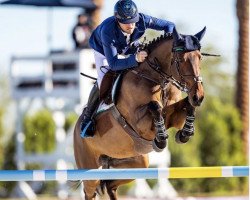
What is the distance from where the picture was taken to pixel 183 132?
817 centimetres

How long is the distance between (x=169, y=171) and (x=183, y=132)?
3.13ft

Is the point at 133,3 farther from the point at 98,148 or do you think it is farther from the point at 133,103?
the point at 98,148

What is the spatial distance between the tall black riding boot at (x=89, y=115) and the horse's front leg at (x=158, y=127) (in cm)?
103

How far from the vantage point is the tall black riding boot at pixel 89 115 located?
894cm

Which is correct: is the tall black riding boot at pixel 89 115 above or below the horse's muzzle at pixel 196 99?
below

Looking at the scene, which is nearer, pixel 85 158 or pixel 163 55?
pixel 163 55

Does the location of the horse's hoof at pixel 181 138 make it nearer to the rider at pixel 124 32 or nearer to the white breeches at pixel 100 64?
the rider at pixel 124 32

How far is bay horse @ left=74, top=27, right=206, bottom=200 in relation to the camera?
781 centimetres

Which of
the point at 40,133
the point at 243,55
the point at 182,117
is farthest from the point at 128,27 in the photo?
the point at 40,133

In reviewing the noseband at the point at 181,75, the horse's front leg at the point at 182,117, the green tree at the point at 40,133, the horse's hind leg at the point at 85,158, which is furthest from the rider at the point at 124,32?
the green tree at the point at 40,133

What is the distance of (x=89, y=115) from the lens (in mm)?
9055

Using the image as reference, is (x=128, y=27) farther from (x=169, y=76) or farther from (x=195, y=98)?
(x=195, y=98)

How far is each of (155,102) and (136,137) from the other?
0.49m

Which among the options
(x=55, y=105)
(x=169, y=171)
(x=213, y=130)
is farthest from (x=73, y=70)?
(x=169, y=171)
